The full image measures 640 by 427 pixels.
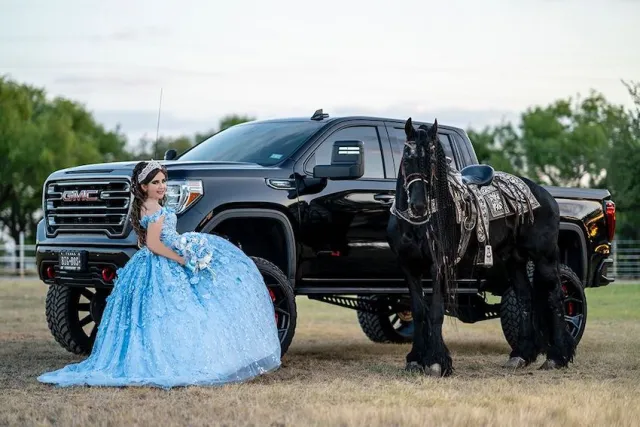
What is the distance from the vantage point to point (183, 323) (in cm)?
894

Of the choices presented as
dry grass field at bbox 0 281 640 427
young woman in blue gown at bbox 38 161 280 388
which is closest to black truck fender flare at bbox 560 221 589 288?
dry grass field at bbox 0 281 640 427

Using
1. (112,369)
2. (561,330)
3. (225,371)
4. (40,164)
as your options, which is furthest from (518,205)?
(40,164)

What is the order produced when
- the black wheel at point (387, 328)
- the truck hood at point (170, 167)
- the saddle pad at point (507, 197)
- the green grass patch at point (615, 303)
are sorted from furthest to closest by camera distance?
the green grass patch at point (615, 303) → the black wheel at point (387, 328) → the saddle pad at point (507, 197) → the truck hood at point (170, 167)

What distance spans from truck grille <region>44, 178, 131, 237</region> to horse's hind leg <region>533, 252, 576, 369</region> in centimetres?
379

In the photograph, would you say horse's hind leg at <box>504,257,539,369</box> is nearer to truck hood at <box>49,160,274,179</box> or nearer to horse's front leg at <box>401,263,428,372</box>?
horse's front leg at <box>401,263,428,372</box>

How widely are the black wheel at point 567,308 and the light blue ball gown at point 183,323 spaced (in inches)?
128

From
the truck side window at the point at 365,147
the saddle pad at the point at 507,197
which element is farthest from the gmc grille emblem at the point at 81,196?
the saddle pad at the point at 507,197

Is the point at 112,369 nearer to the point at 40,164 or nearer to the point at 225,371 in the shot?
the point at 225,371

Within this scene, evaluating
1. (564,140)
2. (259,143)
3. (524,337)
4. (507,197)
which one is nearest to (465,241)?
(507,197)

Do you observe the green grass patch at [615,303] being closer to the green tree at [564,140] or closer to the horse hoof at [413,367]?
the horse hoof at [413,367]

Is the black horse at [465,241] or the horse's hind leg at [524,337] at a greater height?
the black horse at [465,241]

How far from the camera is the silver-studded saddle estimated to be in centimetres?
1000

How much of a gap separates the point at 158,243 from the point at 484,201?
2975 millimetres

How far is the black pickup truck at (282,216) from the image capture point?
33.2ft
